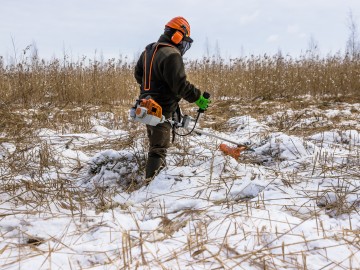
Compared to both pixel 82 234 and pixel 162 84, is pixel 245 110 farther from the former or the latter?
pixel 82 234

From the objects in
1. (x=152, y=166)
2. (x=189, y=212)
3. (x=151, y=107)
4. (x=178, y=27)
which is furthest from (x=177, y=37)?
(x=189, y=212)

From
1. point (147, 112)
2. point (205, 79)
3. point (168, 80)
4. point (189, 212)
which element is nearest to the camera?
point (189, 212)

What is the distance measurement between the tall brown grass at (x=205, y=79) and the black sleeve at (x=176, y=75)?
14.3 ft

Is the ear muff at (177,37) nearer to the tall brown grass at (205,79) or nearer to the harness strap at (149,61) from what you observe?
the harness strap at (149,61)

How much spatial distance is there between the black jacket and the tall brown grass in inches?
163

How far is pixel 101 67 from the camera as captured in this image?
8906 millimetres

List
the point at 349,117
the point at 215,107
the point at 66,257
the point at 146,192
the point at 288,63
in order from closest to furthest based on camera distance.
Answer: the point at 66,257, the point at 146,192, the point at 349,117, the point at 215,107, the point at 288,63

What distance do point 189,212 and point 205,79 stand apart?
7696 millimetres

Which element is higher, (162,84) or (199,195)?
(162,84)

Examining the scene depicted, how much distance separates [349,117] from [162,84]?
3969 mm

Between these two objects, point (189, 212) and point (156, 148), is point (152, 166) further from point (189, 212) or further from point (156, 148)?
point (189, 212)

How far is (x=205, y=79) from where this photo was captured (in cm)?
949

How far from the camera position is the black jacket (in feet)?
8.86

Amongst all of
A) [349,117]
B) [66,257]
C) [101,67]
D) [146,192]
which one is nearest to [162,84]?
[146,192]
